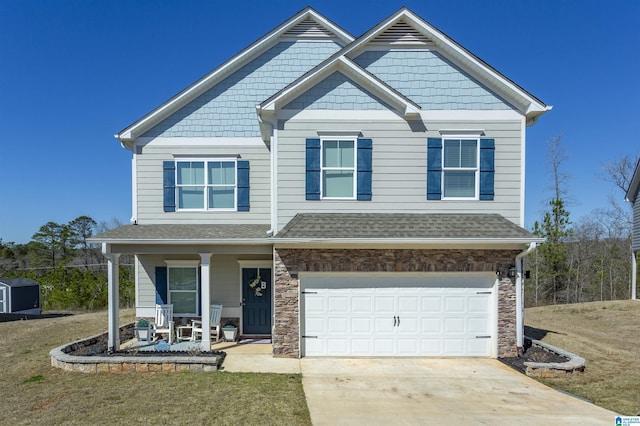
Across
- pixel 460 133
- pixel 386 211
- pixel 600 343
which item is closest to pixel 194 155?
pixel 386 211

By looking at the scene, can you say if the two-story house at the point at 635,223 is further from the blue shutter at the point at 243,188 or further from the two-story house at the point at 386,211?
the blue shutter at the point at 243,188

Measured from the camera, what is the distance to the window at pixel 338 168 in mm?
10109

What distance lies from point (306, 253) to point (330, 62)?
4917 millimetres

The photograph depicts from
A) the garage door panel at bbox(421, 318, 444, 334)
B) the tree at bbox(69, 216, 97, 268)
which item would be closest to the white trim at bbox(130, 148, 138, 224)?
the garage door panel at bbox(421, 318, 444, 334)

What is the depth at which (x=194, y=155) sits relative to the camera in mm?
11727

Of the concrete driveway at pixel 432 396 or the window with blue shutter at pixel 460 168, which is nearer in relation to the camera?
the concrete driveway at pixel 432 396

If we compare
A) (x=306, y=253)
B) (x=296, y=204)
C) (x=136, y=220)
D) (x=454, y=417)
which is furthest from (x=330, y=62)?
(x=454, y=417)

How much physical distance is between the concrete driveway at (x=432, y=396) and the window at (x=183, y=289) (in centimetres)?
460

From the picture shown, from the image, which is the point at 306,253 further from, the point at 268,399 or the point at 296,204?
the point at 268,399

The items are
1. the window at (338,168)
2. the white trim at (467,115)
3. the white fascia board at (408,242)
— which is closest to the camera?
the white fascia board at (408,242)

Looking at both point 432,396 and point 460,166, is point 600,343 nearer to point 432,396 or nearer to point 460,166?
point 460,166

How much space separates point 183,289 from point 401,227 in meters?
7.09

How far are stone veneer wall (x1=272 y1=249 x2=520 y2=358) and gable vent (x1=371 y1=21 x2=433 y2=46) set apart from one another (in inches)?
228

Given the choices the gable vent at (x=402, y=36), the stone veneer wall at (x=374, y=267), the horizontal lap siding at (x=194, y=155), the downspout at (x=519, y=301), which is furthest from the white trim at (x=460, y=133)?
the horizontal lap siding at (x=194, y=155)
